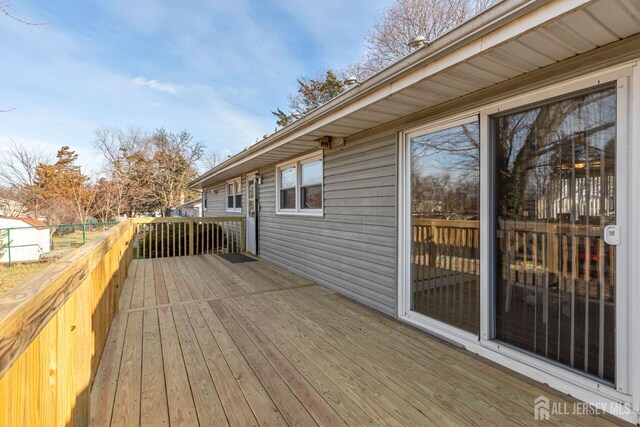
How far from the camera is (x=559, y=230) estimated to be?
2014 mm

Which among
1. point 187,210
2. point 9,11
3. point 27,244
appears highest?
point 9,11

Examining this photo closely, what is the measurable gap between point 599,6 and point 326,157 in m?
3.39

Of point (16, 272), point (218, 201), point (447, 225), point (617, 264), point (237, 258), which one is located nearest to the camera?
point (617, 264)

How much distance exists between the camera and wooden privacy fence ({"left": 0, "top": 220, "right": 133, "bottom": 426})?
2.47 feet

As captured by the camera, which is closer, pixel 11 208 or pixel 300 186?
pixel 300 186

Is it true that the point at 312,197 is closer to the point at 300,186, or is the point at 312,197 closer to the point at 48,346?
the point at 300,186

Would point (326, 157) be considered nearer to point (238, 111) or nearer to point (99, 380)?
point (99, 380)

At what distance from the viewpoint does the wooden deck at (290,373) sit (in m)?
1.78

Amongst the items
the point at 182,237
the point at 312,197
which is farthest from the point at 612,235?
the point at 182,237

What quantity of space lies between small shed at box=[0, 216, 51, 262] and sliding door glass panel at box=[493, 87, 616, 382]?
11870mm

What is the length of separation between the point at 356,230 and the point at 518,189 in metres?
2.03

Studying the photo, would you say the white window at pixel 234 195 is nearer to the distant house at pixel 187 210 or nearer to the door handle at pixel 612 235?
the door handle at pixel 612 235

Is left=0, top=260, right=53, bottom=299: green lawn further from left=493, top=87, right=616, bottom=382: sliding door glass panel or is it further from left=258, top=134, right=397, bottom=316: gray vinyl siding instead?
left=493, top=87, right=616, bottom=382: sliding door glass panel

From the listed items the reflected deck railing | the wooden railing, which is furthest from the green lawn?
the wooden railing
